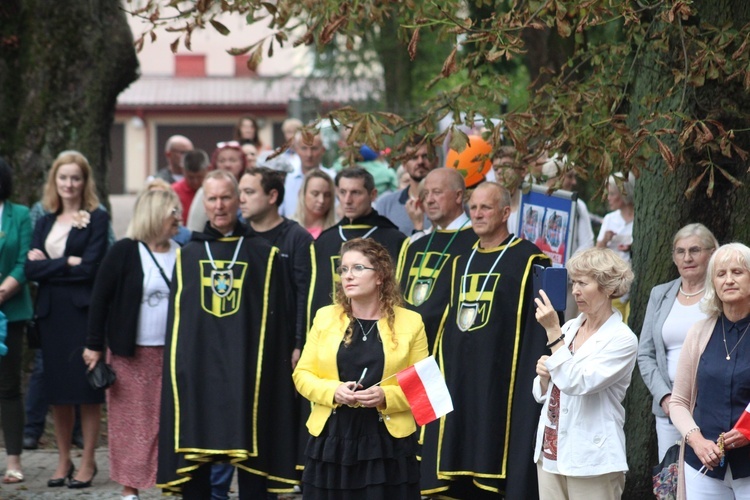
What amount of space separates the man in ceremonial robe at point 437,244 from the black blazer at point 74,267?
221 cm

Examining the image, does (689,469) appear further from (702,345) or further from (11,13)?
(11,13)

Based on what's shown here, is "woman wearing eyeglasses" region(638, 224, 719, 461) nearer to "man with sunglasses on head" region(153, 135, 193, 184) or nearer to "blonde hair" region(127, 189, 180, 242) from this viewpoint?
"blonde hair" region(127, 189, 180, 242)

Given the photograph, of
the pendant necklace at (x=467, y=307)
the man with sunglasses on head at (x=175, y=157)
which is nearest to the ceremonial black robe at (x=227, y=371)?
the pendant necklace at (x=467, y=307)

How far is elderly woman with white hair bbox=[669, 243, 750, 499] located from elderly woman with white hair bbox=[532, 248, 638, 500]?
0.30m

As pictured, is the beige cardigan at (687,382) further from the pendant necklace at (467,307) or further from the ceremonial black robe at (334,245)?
the ceremonial black robe at (334,245)

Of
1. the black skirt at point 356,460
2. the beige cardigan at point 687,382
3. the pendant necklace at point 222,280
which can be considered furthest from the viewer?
the pendant necklace at point 222,280

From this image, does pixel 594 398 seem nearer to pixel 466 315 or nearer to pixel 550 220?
pixel 466 315

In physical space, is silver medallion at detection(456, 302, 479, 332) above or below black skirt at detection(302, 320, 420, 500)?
above

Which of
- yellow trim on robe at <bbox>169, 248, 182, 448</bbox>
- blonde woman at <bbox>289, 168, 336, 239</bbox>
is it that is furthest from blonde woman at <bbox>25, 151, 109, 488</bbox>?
blonde woman at <bbox>289, 168, 336, 239</bbox>

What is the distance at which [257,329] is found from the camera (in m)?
8.20

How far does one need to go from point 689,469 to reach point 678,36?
9.87 ft

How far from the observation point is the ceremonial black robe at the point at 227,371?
26.3 ft

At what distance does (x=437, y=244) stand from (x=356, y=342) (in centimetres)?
216

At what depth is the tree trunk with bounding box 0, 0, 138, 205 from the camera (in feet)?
37.9
